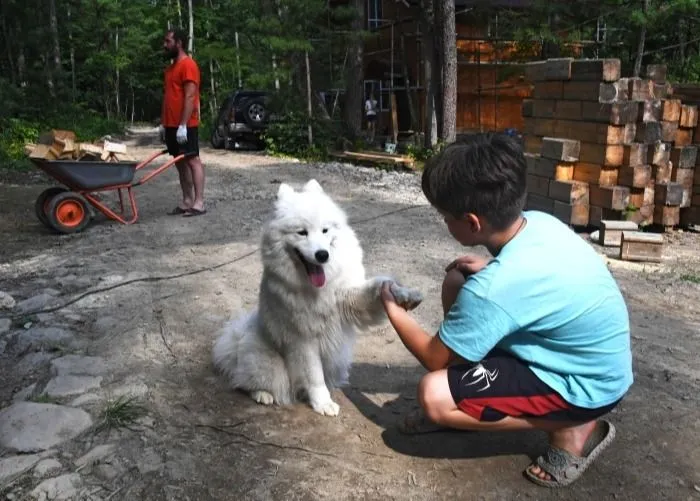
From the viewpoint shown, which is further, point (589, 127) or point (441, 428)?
point (589, 127)

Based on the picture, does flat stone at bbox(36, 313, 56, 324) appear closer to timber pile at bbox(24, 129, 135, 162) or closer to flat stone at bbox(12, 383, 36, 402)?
flat stone at bbox(12, 383, 36, 402)

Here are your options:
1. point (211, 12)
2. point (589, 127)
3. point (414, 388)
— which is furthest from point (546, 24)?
point (211, 12)

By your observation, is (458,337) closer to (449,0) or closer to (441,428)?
(441,428)

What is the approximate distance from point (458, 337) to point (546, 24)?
13.0 m

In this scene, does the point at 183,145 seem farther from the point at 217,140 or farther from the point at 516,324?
the point at 217,140

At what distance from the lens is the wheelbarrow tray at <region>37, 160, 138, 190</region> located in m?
6.07

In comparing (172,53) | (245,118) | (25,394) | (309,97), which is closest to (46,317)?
(25,394)

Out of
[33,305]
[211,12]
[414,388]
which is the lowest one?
[414,388]

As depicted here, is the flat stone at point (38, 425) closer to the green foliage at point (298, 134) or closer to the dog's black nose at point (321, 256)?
the dog's black nose at point (321, 256)

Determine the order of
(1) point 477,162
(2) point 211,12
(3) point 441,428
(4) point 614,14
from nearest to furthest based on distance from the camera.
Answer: (1) point 477,162, (3) point 441,428, (4) point 614,14, (2) point 211,12

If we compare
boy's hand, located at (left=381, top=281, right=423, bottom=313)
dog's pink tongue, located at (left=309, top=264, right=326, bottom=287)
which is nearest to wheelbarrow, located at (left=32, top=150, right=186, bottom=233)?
dog's pink tongue, located at (left=309, top=264, right=326, bottom=287)

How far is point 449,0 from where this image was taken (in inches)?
440

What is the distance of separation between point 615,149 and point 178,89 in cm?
521

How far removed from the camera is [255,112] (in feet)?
51.1
